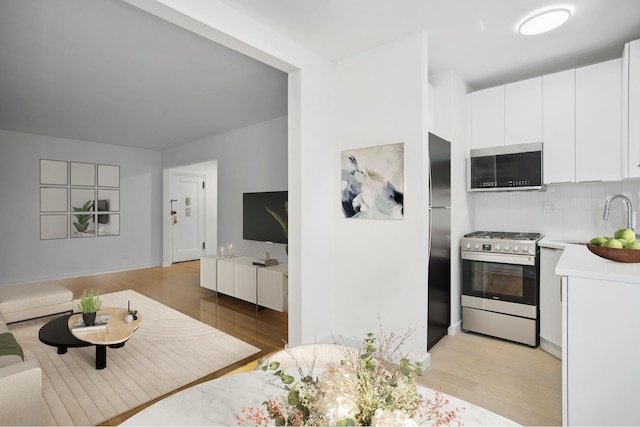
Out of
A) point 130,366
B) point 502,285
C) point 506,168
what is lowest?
point 130,366

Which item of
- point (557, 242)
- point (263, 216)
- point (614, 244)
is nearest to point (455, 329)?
point (557, 242)

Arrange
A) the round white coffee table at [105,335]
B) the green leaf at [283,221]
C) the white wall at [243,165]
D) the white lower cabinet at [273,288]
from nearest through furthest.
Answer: the round white coffee table at [105,335] → the white lower cabinet at [273,288] → the green leaf at [283,221] → the white wall at [243,165]

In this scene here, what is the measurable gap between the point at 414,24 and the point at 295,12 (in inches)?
35.5

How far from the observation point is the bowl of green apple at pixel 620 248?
156 cm

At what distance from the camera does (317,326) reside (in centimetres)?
299

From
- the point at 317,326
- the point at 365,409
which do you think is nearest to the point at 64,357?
the point at 317,326

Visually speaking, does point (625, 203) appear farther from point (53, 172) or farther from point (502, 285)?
point (53, 172)

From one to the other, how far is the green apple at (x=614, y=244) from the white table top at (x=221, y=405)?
A: 4.01 ft

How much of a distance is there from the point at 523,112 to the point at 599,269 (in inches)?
91.2

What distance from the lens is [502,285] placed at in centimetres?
315

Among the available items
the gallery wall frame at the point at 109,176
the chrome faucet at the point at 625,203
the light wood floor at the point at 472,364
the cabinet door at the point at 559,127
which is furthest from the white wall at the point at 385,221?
the gallery wall frame at the point at 109,176

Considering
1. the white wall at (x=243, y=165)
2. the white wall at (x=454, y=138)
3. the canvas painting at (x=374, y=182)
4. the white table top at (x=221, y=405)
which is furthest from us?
the white wall at (x=243, y=165)

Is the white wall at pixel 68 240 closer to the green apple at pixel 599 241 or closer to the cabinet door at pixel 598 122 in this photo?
the cabinet door at pixel 598 122

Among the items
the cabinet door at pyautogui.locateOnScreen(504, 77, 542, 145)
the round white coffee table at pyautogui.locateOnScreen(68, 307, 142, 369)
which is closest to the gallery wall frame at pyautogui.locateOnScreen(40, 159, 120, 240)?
the round white coffee table at pyautogui.locateOnScreen(68, 307, 142, 369)
